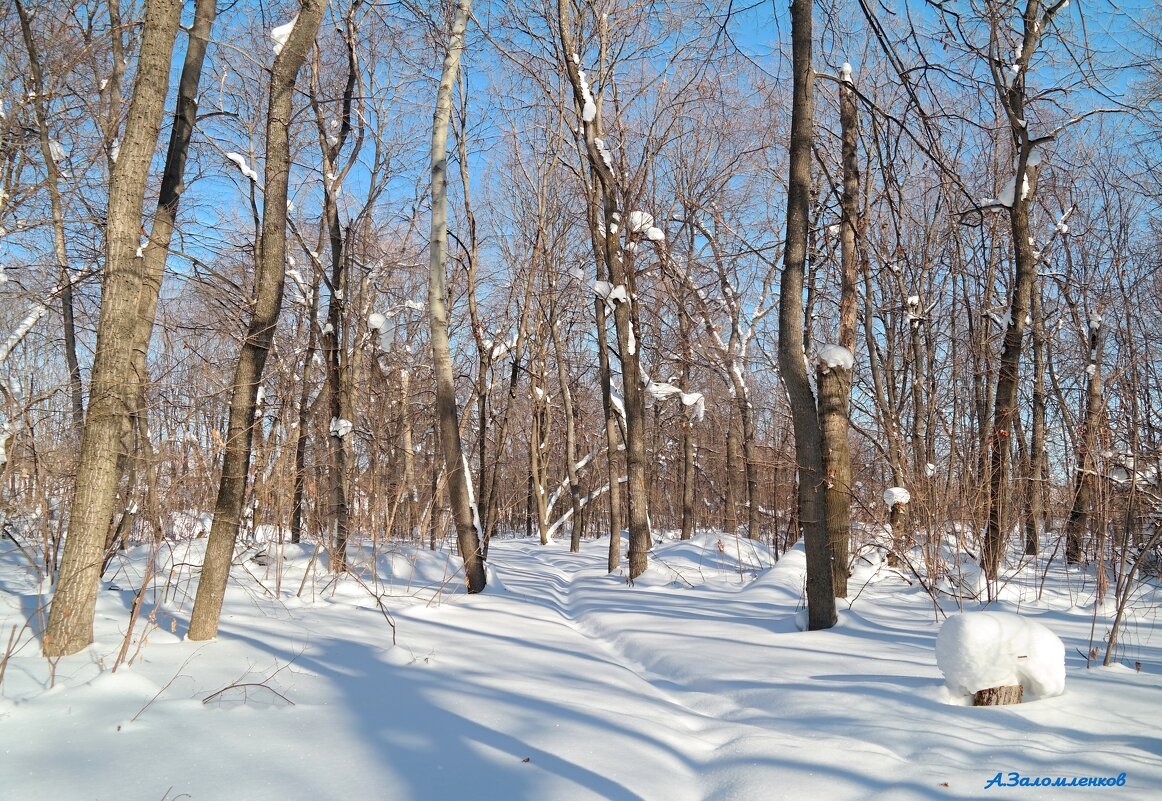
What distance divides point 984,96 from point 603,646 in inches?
208

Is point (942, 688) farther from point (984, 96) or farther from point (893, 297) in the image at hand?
point (893, 297)

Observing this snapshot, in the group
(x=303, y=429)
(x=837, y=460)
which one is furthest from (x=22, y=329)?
(x=837, y=460)

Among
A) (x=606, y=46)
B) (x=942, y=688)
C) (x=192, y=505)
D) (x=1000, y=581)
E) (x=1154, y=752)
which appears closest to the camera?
(x=1154, y=752)

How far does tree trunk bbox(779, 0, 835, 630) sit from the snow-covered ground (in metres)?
0.47

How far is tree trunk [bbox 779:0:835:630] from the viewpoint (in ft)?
17.1

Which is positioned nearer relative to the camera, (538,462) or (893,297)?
(893,297)

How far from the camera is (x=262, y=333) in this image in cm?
448

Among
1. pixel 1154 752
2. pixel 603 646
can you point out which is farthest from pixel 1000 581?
pixel 1154 752

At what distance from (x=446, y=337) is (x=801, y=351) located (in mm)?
3727

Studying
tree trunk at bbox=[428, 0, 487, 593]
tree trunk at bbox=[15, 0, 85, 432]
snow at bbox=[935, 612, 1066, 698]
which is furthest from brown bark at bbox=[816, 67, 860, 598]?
tree trunk at bbox=[15, 0, 85, 432]

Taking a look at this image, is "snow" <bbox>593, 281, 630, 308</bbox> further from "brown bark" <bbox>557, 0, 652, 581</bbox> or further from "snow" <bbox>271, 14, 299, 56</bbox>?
"snow" <bbox>271, 14, 299, 56</bbox>

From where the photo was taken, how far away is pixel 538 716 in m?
3.15

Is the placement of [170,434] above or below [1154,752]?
above

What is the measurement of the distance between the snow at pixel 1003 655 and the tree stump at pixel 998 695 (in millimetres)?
24
